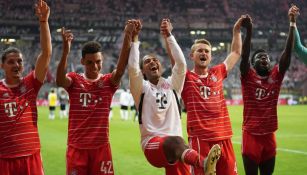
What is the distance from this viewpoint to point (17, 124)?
5000 mm

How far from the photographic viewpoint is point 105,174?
5.20m

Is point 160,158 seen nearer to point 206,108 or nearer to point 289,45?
point 206,108

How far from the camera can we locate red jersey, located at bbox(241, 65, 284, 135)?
255 inches

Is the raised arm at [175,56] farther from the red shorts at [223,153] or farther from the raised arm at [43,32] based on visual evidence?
the raised arm at [43,32]

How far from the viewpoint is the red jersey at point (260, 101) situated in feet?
21.3

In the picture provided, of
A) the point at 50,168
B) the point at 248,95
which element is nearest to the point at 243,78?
the point at 248,95

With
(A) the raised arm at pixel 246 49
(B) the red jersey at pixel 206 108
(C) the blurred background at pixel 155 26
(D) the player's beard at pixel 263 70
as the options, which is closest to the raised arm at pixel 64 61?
(B) the red jersey at pixel 206 108

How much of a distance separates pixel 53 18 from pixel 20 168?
44499 millimetres

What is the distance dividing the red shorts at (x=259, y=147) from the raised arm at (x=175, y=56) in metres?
1.69

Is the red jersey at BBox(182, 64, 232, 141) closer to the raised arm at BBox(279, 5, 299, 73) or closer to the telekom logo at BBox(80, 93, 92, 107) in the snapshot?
the raised arm at BBox(279, 5, 299, 73)

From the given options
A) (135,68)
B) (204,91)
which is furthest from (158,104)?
(204,91)

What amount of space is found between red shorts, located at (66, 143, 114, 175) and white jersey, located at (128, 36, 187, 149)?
510 millimetres

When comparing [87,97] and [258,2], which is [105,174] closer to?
[87,97]

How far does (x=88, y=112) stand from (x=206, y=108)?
1.59 meters
